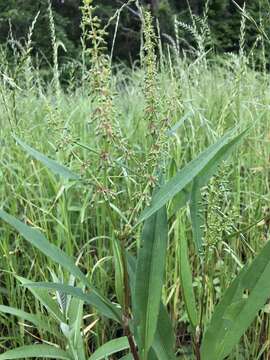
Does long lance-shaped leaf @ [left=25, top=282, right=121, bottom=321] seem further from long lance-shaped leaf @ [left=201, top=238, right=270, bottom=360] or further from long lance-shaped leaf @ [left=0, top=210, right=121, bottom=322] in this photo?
long lance-shaped leaf @ [left=201, top=238, right=270, bottom=360]

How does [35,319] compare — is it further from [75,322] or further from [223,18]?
[223,18]

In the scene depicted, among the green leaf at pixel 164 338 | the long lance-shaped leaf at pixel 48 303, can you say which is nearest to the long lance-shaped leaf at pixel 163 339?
the green leaf at pixel 164 338

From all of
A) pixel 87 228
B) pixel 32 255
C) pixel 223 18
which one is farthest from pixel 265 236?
pixel 223 18

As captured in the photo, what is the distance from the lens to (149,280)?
0.96 m

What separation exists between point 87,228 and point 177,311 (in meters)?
0.44

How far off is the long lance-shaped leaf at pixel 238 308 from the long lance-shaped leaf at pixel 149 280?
0.10 meters

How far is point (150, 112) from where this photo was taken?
953 mm

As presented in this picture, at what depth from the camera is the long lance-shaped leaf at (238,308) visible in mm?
936

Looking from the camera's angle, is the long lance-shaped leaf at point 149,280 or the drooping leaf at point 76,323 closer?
the long lance-shaped leaf at point 149,280

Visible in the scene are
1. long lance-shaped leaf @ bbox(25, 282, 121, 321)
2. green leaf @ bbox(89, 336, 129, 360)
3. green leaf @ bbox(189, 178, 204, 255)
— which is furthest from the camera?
green leaf @ bbox(89, 336, 129, 360)

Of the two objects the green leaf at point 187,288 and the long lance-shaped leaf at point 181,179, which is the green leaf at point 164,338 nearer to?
the green leaf at point 187,288

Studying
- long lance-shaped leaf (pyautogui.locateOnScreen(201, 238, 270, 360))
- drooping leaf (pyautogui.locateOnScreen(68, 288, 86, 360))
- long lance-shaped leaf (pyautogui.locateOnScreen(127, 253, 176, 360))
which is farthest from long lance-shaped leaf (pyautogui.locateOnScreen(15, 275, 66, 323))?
long lance-shaped leaf (pyautogui.locateOnScreen(201, 238, 270, 360))

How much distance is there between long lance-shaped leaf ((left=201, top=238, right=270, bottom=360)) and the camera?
94 centimetres

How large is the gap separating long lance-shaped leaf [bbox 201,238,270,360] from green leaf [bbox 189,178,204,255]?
0.36 feet
